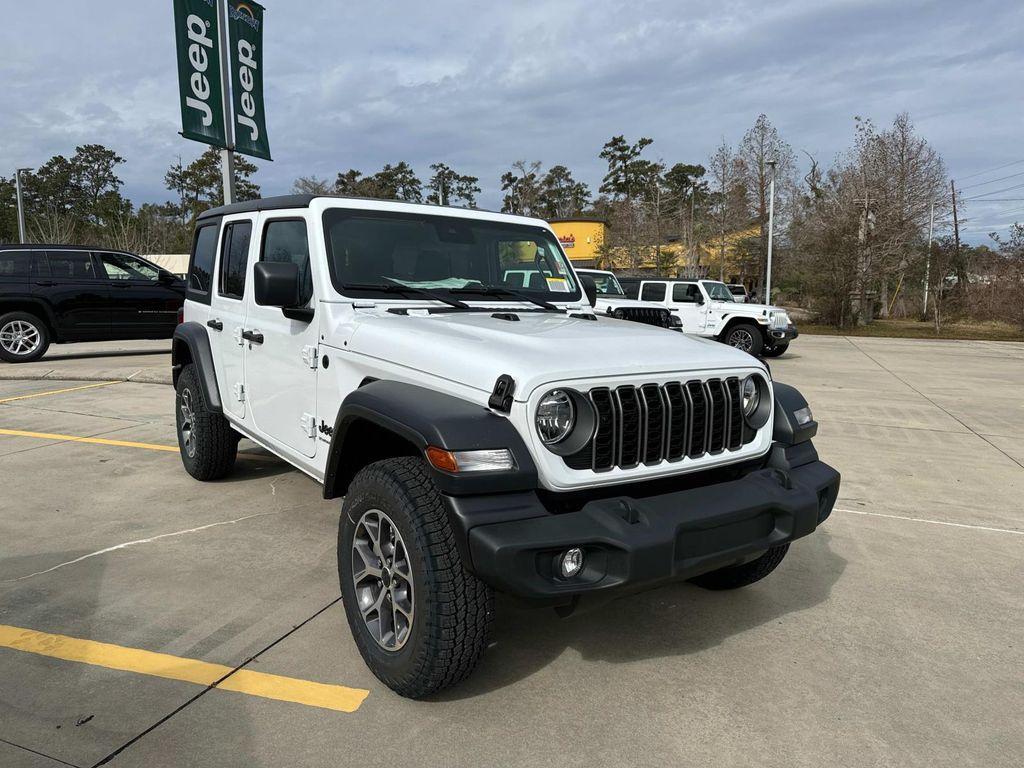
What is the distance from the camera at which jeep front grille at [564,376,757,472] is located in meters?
2.47

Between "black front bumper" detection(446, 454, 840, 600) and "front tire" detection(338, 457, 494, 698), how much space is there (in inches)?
6.2

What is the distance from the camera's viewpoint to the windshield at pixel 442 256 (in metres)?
3.50

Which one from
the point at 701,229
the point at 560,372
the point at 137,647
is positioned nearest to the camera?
the point at 560,372

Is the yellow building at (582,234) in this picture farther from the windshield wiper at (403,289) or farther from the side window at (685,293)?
the windshield wiper at (403,289)

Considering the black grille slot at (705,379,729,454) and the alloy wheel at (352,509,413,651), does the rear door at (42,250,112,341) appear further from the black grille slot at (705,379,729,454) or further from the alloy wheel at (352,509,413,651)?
the black grille slot at (705,379,729,454)

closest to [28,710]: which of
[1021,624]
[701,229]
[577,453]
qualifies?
[577,453]

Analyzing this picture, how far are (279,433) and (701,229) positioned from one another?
38.4 metres

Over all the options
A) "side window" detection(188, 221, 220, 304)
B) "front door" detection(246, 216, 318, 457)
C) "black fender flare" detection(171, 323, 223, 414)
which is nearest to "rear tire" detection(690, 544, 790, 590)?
"front door" detection(246, 216, 318, 457)

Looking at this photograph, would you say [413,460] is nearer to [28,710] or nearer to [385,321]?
[385,321]

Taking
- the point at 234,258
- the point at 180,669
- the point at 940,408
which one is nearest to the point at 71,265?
the point at 234,258

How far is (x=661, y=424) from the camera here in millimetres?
2596

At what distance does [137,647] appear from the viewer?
115 inches

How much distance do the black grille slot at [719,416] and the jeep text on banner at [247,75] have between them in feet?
33.5

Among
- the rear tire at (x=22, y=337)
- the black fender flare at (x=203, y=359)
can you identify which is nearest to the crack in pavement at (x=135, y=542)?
the black fender flare at (x=203, y=359)
